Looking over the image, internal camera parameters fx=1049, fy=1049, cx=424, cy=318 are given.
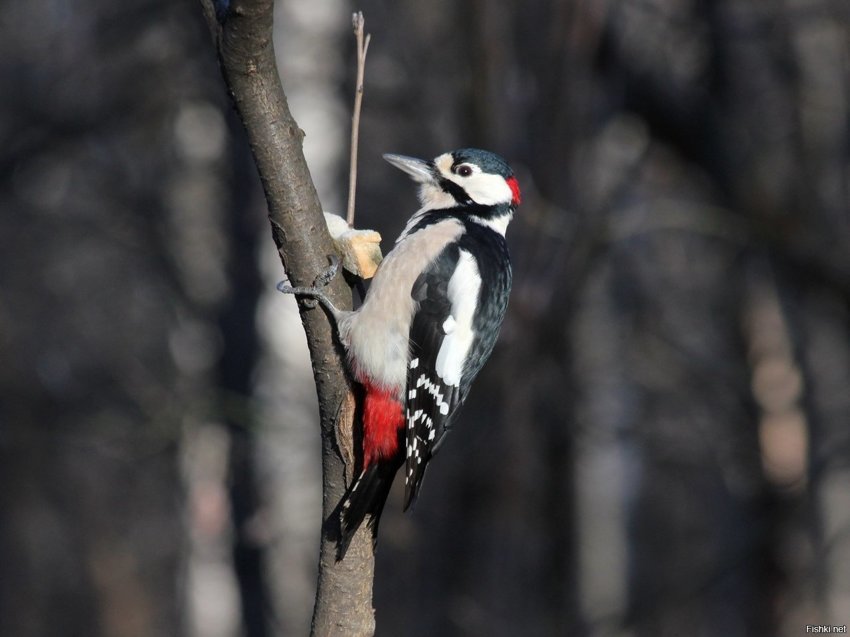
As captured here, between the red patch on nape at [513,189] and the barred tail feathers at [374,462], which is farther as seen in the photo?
the red patch on nape at [513,189]

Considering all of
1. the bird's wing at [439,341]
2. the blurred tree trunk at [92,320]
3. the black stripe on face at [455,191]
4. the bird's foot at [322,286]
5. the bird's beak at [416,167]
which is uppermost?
the bird's foot at [322,286]

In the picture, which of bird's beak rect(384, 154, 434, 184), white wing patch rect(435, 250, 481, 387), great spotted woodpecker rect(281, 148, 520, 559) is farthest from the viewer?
bird's beak rect(384, 154, 434, 184)

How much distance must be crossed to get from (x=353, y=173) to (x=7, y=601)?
1559cm

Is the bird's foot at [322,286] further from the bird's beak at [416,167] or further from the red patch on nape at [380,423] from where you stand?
the bird's beak at [416,167]

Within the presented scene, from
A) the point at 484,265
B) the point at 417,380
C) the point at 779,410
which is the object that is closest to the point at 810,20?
the point at 779,410

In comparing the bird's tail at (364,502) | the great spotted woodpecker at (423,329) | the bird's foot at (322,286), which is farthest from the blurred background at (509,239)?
the bird's foot at (322,286)

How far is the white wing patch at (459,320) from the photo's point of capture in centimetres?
339

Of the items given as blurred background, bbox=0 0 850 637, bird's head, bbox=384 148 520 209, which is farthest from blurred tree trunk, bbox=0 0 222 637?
bird's head, bbox=384 148 520 209

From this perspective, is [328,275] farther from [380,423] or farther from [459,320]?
[459,320]

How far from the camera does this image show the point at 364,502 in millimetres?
2645

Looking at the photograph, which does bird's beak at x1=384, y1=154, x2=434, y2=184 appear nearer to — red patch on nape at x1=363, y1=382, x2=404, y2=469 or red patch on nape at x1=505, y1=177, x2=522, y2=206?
red patch on nape at x1=505, y1=177, x2=522, y2=206

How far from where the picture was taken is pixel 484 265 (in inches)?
139

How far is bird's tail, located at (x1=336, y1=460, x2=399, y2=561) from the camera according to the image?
2.60 metres

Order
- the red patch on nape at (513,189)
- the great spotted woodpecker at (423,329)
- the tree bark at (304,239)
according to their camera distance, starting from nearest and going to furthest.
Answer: the tree bark at (304,239) → the great spotted woodpecker at (423,329) → the red patch on nape at (513,189)
